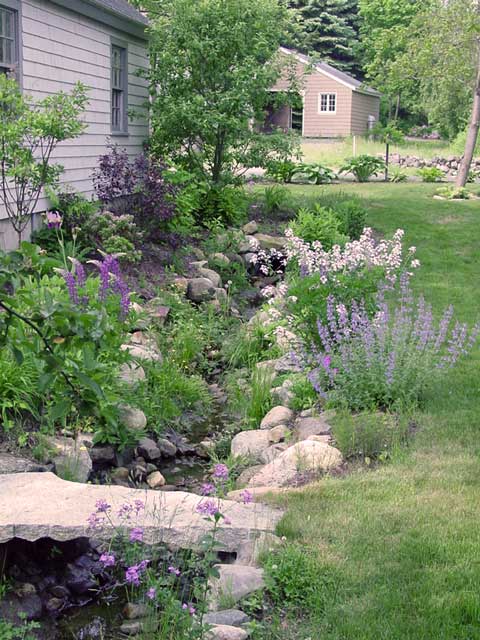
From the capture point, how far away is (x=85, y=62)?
1129 centimetres

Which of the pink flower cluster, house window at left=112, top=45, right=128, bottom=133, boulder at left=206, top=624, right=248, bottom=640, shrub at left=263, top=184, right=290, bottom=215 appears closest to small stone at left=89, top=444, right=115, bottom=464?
the pink flower cluster

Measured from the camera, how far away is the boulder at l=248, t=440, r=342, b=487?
15.9 ft

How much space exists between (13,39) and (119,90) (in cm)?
419

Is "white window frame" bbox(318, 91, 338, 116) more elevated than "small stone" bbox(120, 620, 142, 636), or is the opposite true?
"white window frame" bbox(318, 91, 338, 116)

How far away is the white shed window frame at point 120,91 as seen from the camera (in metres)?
12.9

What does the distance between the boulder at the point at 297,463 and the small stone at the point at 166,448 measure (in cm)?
115

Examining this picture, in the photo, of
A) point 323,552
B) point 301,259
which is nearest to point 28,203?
point 301,259

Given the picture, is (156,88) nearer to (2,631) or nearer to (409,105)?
(2,631)

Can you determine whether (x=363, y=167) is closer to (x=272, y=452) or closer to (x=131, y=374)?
(x=131, y=374)

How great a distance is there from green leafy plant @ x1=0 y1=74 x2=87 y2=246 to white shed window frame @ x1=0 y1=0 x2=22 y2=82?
0.26 m

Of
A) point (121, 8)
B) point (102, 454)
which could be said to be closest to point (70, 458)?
point (102, 454)

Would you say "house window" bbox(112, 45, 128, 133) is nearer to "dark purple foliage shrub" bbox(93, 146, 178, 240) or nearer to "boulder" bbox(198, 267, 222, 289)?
"dark purple foliage shrub" bbox(93, 146, 178, 240)

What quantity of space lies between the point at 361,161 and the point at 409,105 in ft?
80.5

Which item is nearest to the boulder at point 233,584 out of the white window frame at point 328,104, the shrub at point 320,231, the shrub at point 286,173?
the shrub at point 320,231
